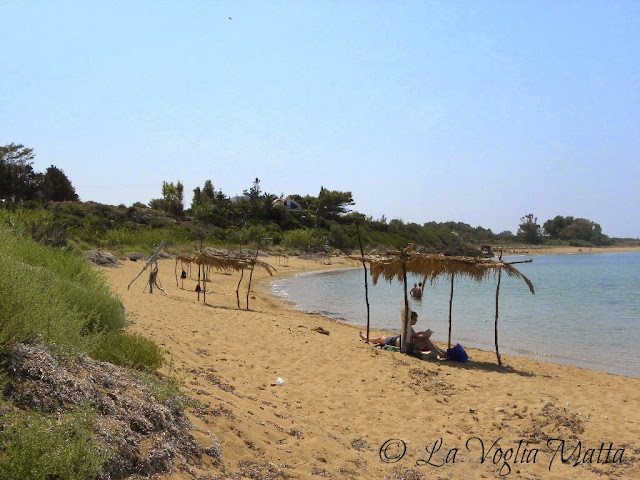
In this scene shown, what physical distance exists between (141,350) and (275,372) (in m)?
2.93

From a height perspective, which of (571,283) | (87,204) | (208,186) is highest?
(208,186)

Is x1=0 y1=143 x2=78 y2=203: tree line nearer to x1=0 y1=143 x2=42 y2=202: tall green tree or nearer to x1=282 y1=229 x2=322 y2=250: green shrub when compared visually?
x1=0 y1=143 x2=42 y2=202: tall green tree

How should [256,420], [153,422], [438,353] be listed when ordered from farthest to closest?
[438,353] → [256,420] → [153,422]

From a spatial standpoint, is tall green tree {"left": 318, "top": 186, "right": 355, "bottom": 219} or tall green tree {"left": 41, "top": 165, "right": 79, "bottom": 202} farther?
tall green tree {"left": 318, "top": 186, "right": 355, "bottom": 219}

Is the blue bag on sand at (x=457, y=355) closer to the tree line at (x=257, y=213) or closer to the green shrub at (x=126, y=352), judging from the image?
the green shrub at (x=126, y=352)

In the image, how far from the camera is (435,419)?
6215 millimetres

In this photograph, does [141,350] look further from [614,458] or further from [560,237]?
[560,237]

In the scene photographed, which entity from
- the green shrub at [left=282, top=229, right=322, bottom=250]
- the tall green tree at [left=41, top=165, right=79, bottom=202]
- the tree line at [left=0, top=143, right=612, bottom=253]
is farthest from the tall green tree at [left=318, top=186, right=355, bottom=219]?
the tall green tree at [left=41, top=165, right=79, bottom=202]

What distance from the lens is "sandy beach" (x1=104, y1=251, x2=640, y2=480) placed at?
4297 mm

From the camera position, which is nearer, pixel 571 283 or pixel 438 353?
pixel 438 353

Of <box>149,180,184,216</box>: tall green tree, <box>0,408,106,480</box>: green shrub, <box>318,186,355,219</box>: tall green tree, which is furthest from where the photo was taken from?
<box>318,186,355,219</box>: tall green tree

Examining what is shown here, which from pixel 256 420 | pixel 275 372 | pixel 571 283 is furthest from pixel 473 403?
pixel 571 283

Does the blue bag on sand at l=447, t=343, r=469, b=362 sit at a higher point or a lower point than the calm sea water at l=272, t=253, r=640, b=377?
higher

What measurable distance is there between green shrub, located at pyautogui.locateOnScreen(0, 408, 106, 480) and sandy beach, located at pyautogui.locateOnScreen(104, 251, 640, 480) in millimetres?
631
